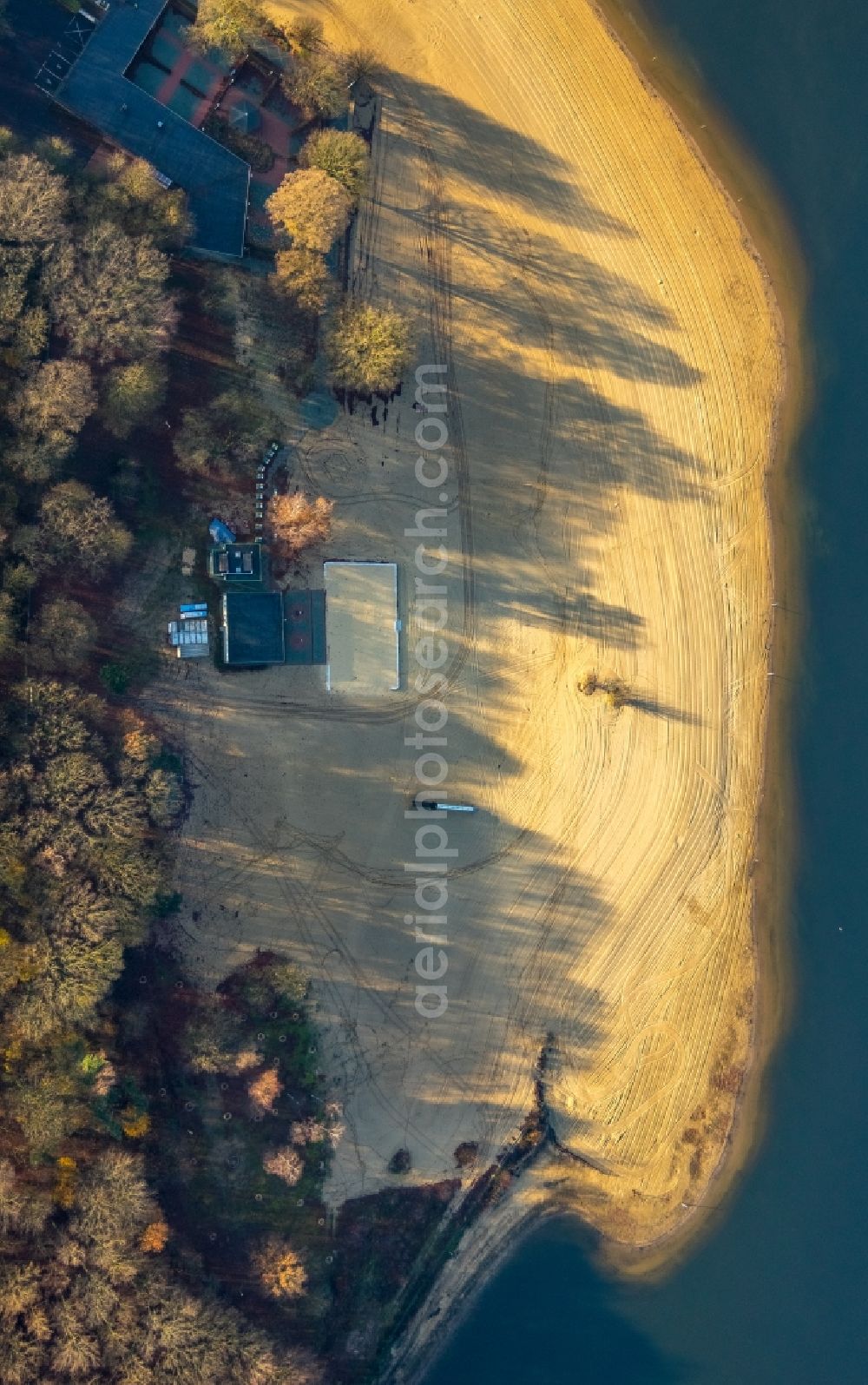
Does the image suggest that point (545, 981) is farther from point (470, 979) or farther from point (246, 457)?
point (246, 457)

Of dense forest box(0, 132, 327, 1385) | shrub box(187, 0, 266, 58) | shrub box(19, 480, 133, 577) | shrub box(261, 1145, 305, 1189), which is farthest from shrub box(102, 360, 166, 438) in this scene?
shrub box(261, 1145, 305, 1189)

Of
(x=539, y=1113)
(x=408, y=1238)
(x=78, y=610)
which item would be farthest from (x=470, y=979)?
(x=78, y=610)

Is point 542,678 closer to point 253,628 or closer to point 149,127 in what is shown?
point 253,628

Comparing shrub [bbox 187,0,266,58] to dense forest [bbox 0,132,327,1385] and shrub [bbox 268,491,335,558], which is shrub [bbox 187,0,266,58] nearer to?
dense forest [bbox 0,132,327,1385]

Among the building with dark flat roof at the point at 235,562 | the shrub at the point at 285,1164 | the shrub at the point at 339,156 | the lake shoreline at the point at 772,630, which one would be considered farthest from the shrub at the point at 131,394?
the shrub at the point at 285,1164

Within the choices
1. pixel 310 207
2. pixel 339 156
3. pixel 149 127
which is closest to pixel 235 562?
pixel 310 207

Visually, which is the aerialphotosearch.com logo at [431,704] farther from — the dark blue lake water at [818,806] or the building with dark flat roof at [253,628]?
the dark blue lake water at [818,806]
